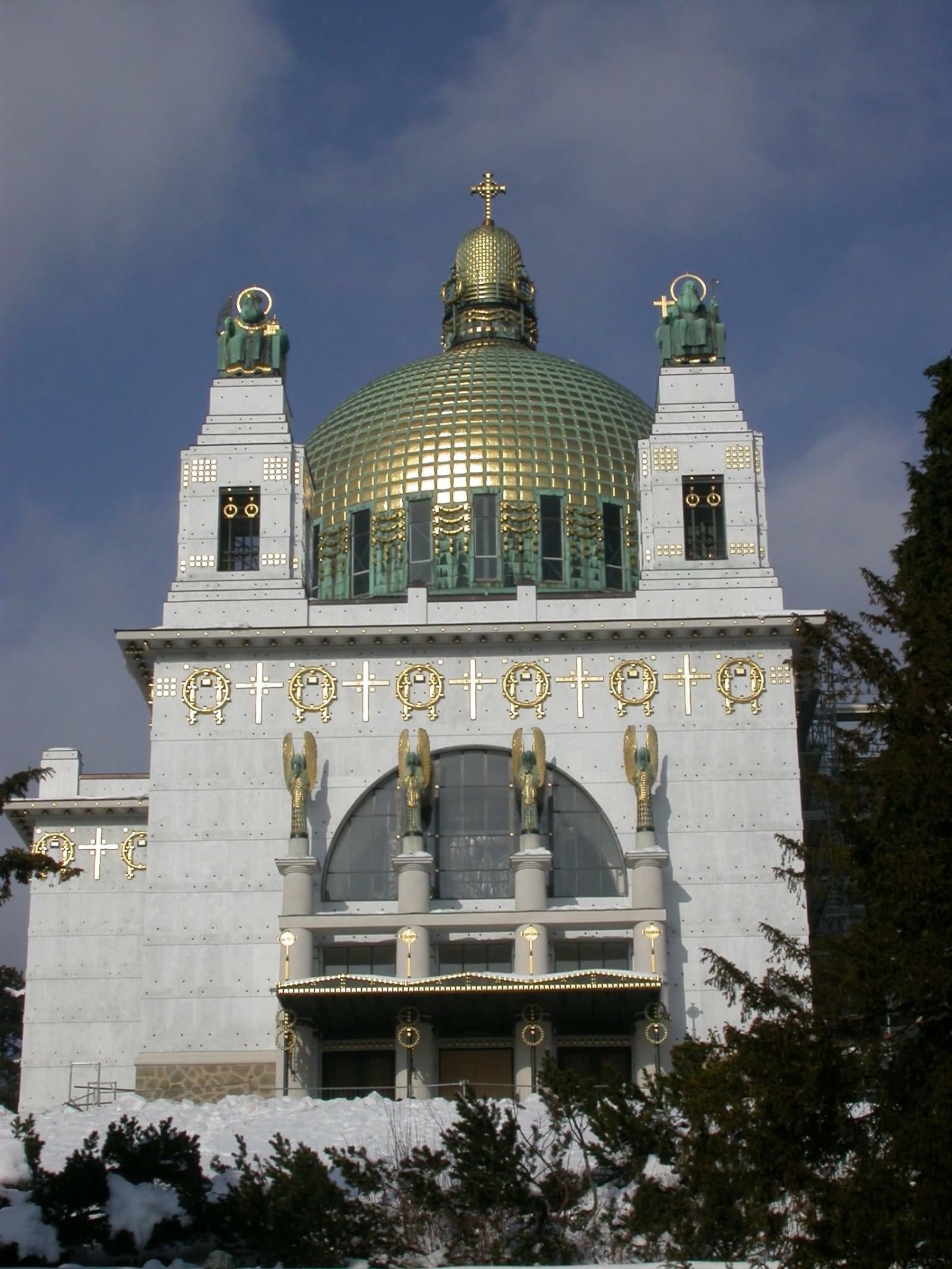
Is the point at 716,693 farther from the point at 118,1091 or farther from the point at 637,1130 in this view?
the point at 637,1130

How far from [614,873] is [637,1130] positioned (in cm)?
1498

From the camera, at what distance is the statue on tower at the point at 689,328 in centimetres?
4581

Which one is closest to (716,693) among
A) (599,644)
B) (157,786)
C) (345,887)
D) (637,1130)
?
(599,644)

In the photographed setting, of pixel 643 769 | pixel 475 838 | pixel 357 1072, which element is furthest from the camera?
pixel 475 838

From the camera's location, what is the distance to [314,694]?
1655 inches

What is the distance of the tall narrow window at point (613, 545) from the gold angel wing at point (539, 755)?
22.1 feet

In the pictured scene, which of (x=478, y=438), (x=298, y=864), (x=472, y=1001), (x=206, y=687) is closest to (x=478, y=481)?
(x=478, y=438)

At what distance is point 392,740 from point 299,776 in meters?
1.97

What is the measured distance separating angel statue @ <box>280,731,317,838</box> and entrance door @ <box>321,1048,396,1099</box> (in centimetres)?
400

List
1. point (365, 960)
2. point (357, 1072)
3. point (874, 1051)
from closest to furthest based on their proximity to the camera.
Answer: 1. point (874, 1051)
2. point (357, 1072)
3. point (365, 960)

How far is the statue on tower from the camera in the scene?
45812mm

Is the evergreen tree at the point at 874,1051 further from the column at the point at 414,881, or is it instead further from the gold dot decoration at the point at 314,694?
the gold dot decoration at the point at 314,694

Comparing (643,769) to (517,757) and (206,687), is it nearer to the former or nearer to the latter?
(517,757)

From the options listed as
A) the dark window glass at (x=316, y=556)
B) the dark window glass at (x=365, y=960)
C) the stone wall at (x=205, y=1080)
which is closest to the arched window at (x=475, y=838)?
the dark window glass at (x=365, y=960)
